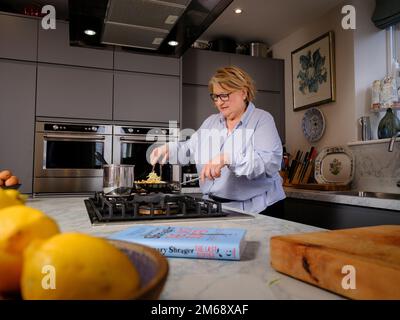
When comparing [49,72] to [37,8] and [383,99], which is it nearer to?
[37,8]

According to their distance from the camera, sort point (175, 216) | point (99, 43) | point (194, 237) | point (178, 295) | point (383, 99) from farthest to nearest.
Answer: point (383, 99) → point (99, 43) → point (175, 216) → point (194, 237) → point (178, 295)

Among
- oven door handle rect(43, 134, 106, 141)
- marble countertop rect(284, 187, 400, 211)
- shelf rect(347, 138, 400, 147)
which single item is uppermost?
oven door handle rect(43, 134, 106, 141)

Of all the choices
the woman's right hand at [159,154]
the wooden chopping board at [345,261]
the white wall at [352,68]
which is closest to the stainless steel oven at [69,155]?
the woman's right hand at [159,154]

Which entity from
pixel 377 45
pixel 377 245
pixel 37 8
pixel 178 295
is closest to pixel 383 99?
pixel 377 45

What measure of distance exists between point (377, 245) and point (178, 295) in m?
0.29

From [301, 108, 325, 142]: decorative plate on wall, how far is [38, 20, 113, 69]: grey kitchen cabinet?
1851mm

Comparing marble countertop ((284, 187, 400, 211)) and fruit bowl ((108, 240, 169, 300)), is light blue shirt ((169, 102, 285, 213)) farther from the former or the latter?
fruit bowl ((108, 240, 169, 300))

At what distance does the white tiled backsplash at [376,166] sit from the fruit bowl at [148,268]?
2229 millimetres

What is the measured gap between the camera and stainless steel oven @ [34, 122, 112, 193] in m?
2.45

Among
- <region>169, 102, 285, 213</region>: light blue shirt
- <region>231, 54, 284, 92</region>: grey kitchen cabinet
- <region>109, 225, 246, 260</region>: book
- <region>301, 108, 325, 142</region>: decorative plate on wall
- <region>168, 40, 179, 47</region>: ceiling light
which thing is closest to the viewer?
<region>109, 225, 246, 260</region>: book

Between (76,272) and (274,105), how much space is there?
3256 millimetres

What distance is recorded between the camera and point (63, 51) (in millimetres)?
2492

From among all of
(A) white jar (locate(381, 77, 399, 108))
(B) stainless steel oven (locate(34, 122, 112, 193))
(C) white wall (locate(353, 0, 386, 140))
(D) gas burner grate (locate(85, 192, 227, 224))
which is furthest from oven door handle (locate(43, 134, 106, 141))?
(A) white jar (locate(381, 77, 399, 108))

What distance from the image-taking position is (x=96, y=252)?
0.79ft
